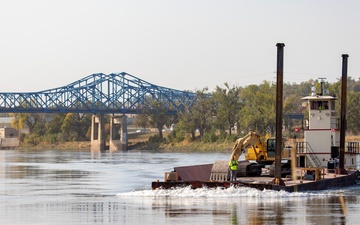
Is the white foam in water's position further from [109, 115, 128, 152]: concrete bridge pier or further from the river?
[109, 115, 128, 152]: concrete bridge pier

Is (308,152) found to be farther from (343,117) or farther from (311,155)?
(343,117)

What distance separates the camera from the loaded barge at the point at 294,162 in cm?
4194

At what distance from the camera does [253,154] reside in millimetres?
49594

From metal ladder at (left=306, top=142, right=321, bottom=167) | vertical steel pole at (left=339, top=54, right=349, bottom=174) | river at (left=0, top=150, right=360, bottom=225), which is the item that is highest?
vertical steel pole at (left=339, top=54, right=349, bottom=174)

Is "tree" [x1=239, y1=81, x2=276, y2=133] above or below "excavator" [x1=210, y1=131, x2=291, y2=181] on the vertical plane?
above

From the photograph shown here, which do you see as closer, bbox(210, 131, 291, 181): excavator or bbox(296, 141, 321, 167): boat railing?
bbox(210, 131, 291, 181): excavator

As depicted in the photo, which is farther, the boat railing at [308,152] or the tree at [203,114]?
the tree at [203,114]

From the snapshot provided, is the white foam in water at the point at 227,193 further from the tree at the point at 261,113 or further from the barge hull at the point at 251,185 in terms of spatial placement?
the tree at the point at 261,113

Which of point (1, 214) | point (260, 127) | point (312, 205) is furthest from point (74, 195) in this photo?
point (260, 127)

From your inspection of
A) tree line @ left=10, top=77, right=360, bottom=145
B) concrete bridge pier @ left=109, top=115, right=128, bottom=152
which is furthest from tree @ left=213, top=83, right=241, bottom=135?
concrete bridge pier @ left=109, top=115, right=128, bottom=152

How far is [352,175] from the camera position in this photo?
50.3m

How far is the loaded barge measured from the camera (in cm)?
4194

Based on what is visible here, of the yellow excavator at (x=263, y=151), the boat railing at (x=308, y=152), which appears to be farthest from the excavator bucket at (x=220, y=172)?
the boat railing at (x=308, y=152)

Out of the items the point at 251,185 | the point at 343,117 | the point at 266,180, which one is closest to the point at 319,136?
the point at 343,117
